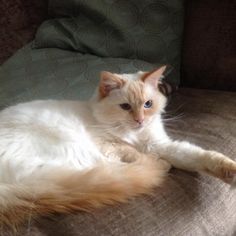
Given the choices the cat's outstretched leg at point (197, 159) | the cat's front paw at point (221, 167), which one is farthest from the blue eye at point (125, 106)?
the cat's front paw at point (221, 167)

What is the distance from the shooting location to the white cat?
83 centimetres

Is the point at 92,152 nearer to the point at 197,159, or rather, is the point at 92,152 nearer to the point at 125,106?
the point at 125,106

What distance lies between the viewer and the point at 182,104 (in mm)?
1341

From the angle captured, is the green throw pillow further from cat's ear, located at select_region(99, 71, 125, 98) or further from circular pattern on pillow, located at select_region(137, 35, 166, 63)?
cat's ear, located at select_region(99, 71, 125, 98)

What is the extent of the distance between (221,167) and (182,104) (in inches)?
17.7

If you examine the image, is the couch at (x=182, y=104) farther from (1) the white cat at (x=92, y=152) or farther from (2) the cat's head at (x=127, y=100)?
(2) the cat's head at (x=127, y=100)

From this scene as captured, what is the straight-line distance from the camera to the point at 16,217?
0.80 metres

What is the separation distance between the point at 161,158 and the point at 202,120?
22 cm

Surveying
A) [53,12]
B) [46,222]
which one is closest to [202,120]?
[46,222]

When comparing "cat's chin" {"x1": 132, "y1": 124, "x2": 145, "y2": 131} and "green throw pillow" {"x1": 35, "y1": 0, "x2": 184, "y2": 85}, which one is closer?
"cat's chin" {"x1": 132, "y1": 124, "x2": 145, "y2": 131}

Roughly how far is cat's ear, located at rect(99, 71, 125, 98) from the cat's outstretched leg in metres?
0.21

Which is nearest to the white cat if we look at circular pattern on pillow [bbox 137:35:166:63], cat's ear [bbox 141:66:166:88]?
cat's ear [bbox 141:66:166:88]

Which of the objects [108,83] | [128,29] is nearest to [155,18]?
[128,29]

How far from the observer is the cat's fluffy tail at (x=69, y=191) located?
0.81 m
